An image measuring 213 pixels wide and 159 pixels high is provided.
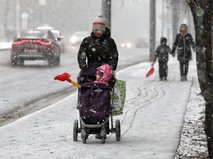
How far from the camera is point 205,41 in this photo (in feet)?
24.4

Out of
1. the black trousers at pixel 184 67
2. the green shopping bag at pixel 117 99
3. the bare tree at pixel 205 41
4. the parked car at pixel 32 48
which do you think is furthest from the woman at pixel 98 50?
the parked car at pixel 32 48

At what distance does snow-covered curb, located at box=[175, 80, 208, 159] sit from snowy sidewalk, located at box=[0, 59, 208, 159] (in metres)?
0.11

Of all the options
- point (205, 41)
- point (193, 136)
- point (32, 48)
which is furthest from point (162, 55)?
point (205, 41)

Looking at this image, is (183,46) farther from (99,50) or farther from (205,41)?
(205,41)

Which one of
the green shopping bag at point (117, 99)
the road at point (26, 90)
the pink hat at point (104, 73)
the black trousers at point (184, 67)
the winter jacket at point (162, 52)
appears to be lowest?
the road at point (26, 90)

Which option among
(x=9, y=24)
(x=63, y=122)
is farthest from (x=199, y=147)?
(x=9, y=24)

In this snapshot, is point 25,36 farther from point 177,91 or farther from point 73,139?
point 73,139

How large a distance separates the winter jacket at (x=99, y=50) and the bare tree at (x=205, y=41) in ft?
6.30

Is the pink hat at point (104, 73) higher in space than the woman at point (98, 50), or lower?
lower

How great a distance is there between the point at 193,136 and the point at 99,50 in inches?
74.6

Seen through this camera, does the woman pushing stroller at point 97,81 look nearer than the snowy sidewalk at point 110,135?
No

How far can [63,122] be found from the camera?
36.7 ft

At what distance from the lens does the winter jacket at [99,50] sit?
9.24m

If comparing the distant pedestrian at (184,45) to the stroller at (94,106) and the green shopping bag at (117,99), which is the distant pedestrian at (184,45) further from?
the stroller at (94,106)
